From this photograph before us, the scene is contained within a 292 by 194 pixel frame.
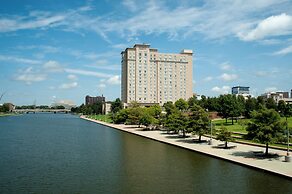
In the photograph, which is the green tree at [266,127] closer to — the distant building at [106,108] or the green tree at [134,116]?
the green tree at [134,116]

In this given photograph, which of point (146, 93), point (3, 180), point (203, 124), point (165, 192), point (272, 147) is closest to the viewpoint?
point (165, 192)

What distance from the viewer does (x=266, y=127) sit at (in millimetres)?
26312

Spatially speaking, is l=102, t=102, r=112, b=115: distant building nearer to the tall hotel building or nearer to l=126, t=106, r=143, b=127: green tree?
the tall hotel building

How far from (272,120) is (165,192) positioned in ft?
46.0

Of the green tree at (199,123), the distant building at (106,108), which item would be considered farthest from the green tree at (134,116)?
the distant building at (106,108)

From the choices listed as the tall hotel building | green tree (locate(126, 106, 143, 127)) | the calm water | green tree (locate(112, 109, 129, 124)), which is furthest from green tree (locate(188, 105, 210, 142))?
the tall hotel building

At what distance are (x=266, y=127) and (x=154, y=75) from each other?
10606 centimetres

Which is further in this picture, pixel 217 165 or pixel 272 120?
pixel 272 120

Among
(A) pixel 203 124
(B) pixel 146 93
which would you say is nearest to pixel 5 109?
(B) pixel 146 93

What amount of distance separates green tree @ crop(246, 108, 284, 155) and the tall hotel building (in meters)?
101

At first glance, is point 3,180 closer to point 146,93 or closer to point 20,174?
point 20,174

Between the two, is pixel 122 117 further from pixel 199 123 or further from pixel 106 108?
pixel 106 108

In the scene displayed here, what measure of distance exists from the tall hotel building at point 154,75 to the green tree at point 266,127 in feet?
332

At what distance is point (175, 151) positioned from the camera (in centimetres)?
3300
